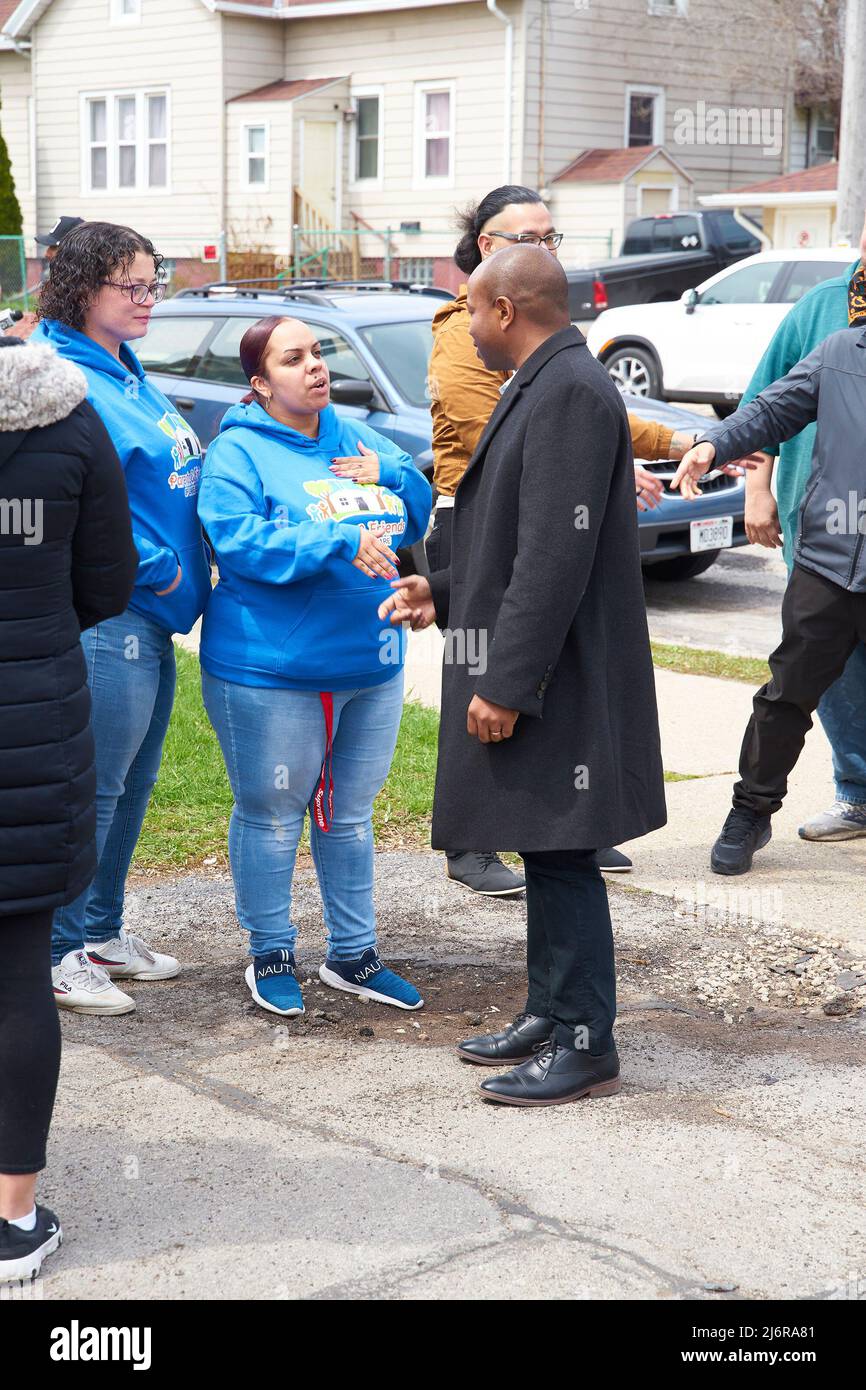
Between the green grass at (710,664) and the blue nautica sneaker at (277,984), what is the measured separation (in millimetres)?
4448

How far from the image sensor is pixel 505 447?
373 cm

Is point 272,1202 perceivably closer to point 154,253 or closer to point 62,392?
point 62,392

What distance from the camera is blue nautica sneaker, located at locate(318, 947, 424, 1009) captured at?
4562 mm

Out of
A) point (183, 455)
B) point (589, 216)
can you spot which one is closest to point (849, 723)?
point (183, 455)

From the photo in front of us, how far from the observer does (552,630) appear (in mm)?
3646

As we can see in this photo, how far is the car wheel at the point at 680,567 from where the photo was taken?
11.2 m

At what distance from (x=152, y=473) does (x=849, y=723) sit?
2.99m

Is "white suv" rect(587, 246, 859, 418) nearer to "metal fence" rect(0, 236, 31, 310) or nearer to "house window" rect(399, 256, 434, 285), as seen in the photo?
"house window" rect(399, 256, 434, 285)

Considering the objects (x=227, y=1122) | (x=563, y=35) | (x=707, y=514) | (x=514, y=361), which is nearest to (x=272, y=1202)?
(x=227, y=1122)

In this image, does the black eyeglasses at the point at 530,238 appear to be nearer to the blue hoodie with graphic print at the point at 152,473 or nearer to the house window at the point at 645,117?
the blue hoodie with graphic print at the point at 152,473

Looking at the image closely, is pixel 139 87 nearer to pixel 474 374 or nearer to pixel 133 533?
pixel 474 374

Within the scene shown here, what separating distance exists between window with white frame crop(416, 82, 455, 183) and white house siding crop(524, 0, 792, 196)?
1.53 meters

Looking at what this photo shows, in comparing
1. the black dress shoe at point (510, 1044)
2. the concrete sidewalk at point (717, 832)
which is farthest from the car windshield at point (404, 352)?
the black dress shoe at point (510, 1044)

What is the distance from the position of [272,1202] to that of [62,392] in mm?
1710
